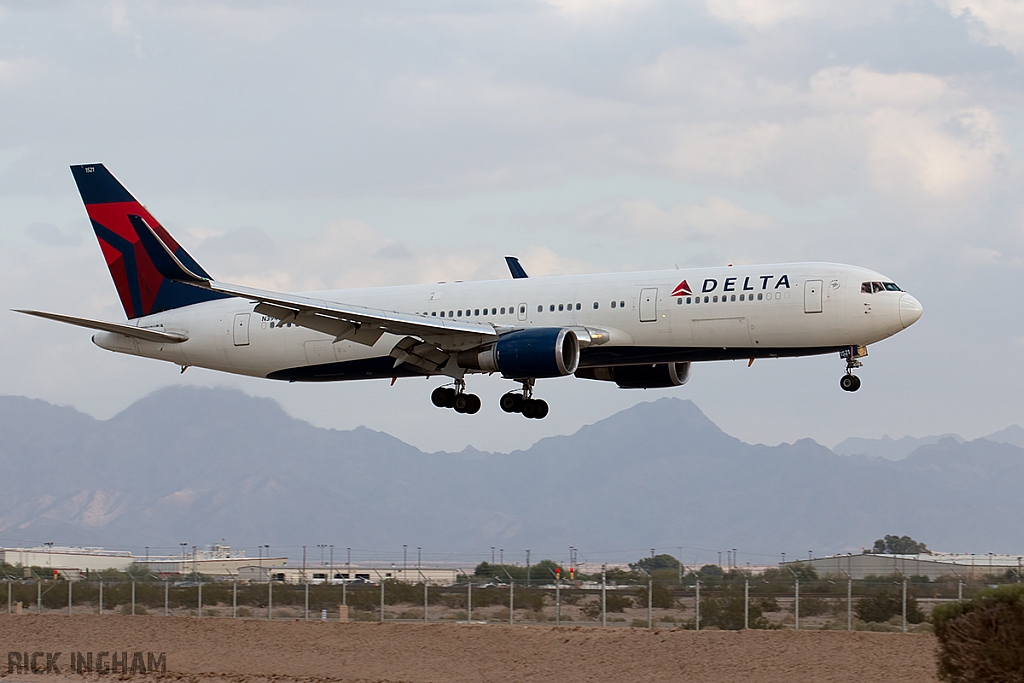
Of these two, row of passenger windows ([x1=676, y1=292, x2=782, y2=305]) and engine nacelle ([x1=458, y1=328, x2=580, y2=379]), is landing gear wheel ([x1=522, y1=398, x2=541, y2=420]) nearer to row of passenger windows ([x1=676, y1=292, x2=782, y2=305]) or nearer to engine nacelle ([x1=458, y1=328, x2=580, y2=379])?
engine nacelle ([x1=458, y1=328, x2=580, y2=379])

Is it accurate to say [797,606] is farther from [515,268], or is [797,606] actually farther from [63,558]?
[63,558]

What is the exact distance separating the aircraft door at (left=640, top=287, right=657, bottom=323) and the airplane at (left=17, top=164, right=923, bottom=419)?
1.8 inches

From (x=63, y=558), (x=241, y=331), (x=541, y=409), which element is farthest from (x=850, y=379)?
(x=63, y=558)

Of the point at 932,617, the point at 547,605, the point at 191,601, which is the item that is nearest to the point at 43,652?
the point at 191,601

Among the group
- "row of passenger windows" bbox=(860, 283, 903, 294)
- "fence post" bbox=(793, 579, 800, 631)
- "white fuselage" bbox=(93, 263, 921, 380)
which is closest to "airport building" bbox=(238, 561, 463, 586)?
"white fuselage" bbox=(93, 263, 921, 380)

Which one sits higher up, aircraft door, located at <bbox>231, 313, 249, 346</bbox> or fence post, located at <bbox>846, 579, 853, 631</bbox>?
aircraft door, located at <bbox>231, 313, 249, 346</bbox>

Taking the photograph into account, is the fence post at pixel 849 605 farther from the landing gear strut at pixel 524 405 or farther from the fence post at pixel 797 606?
the landing gear strut at pixel 524 405

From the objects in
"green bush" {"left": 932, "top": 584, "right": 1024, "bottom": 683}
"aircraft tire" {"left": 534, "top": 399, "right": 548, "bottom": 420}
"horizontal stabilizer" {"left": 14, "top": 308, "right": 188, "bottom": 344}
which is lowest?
"green bush" {"left": 932, "top": 584, "right": 1024, "bottom": 683}

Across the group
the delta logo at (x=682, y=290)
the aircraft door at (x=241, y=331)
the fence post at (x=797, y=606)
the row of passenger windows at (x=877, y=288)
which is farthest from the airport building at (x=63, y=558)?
the row of passenger windows at (x=877, y=288)

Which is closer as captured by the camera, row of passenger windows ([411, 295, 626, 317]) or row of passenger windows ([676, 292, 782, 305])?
row of passenger windows ([676, 292, 782, 305])

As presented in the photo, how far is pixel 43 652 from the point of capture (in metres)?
47.5

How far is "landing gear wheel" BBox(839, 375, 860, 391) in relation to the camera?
42.3 meters

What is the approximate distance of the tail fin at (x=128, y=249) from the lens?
171ft

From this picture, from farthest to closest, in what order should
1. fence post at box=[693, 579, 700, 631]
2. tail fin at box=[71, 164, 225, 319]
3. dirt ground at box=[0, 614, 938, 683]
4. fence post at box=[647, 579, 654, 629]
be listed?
1. tail fin at box=[71, 164, 225, 319]
2. fence post at box=[647, 579, 654, 629]
3. fence post at box=[693, 579, 700, 631]
4. dirt ground at box=[0, 614, 938, 683]
